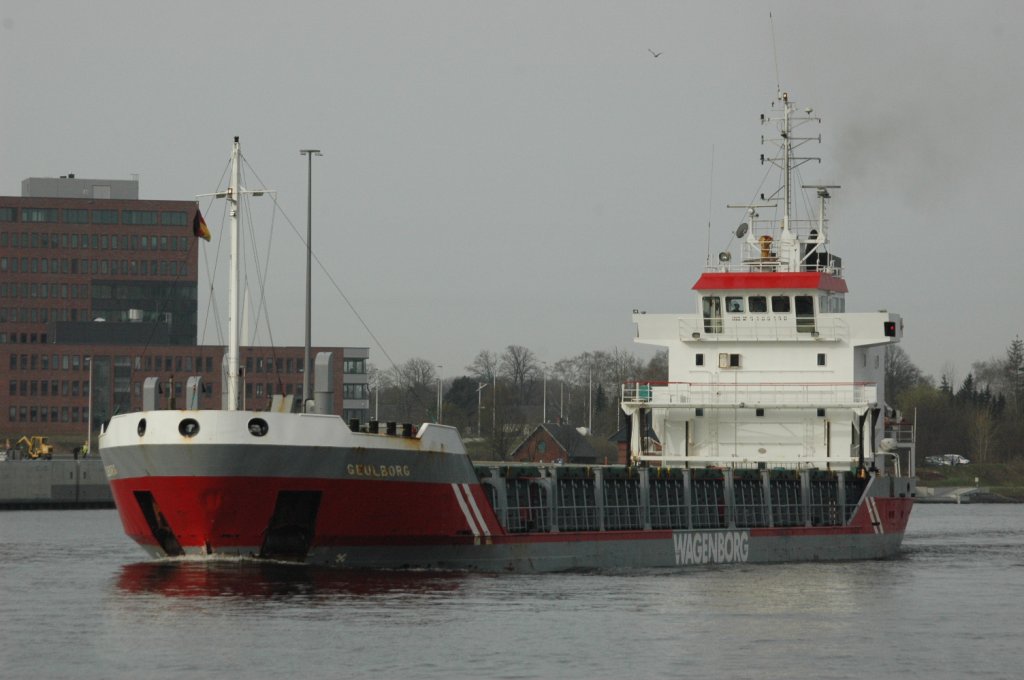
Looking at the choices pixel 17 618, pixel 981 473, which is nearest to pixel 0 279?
pixel 981 473

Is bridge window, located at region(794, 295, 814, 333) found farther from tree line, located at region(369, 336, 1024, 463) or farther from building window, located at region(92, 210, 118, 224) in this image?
building window, located at region(92, 210, 118, 224)

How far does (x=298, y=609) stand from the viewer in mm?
31156

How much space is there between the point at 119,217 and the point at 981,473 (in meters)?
78.9

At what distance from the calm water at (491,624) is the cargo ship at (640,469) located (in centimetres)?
105

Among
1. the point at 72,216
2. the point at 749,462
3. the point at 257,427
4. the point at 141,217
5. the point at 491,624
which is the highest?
the point at 141,217

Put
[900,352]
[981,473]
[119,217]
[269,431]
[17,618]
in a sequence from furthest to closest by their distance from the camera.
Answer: [900,352] < [119,217] < [981,473] < [269,431] < [17,618]

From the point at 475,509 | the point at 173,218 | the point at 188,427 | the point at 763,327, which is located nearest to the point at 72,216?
the point at 173,218

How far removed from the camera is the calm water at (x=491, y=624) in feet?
85.8

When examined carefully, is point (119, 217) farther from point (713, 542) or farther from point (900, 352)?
point (713, 542)

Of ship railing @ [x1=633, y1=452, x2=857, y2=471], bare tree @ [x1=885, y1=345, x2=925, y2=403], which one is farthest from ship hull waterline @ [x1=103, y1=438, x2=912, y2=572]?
bare tree @ [x1=885, y1=345, x2=925, y2=403]

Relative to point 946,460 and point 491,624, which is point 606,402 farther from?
point 491,624

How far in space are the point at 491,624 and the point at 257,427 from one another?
799cm

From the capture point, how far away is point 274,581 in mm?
34625

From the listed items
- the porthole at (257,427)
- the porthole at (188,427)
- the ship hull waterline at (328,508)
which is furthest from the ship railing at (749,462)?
the porthole at (188,427)
